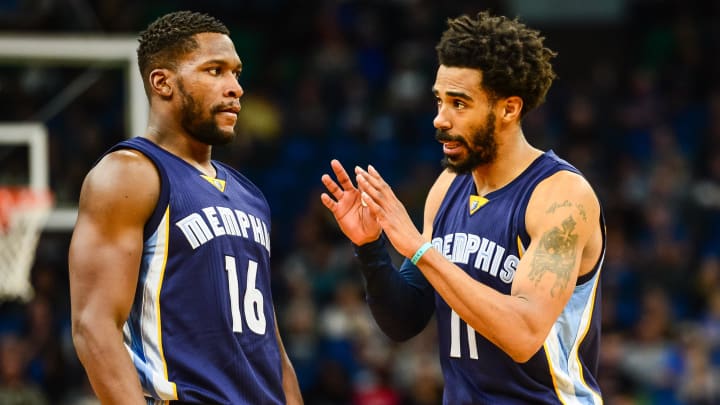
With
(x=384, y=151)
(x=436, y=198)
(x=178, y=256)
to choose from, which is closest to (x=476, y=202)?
(x=436, y=198)

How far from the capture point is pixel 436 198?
5262mm

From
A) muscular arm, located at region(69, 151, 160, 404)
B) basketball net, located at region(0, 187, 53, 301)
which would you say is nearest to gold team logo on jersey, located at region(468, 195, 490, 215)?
muscular arm, located at region(69, 151, 160, 404)

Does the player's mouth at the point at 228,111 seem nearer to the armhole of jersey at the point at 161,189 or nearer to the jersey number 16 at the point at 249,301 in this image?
the armhole of jersey at the point at 161,189

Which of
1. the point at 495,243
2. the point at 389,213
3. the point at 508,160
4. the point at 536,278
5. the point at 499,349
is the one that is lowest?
the point at 499,349

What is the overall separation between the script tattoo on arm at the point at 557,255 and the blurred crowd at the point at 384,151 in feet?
18.6

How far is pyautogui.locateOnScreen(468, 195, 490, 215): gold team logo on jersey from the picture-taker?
4891 millimetres

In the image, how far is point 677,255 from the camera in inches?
485

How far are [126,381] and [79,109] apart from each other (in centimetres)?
959

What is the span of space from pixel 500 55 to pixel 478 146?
0.43 metres

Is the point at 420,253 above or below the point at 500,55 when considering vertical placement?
below

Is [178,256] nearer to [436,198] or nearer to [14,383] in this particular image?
[436,198]

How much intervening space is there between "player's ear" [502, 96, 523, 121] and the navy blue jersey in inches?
52.5

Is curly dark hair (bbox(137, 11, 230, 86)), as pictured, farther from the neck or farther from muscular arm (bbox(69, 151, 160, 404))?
the neck

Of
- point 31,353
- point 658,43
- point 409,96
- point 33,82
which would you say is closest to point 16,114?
point 33,82
